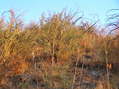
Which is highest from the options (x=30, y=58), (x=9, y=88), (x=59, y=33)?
(x=59, y=33)

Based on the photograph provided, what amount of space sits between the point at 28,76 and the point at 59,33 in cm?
337

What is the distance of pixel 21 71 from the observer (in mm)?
10375

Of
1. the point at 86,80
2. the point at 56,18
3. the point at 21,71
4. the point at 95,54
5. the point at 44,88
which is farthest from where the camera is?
the point at 56,18

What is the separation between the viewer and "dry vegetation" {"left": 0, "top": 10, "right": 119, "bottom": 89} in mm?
9359

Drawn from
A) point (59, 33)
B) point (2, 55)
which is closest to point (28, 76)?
point (2, 55)

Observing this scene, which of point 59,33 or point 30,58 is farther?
point 59,33

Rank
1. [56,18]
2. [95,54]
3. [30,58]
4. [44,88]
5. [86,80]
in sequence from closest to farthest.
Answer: [44,88] < [86,80] < [30,58] < [95,54] < [56,18]

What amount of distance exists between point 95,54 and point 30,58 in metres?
2.73

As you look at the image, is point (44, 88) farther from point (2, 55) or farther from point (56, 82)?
point (2, 55)

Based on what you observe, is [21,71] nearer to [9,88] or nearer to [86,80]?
[9,88]

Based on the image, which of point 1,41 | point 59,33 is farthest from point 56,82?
point 59,33

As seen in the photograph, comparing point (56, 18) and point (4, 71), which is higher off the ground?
point (56, 18)

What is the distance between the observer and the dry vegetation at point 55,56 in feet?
30.7

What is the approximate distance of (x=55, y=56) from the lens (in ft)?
40.1
